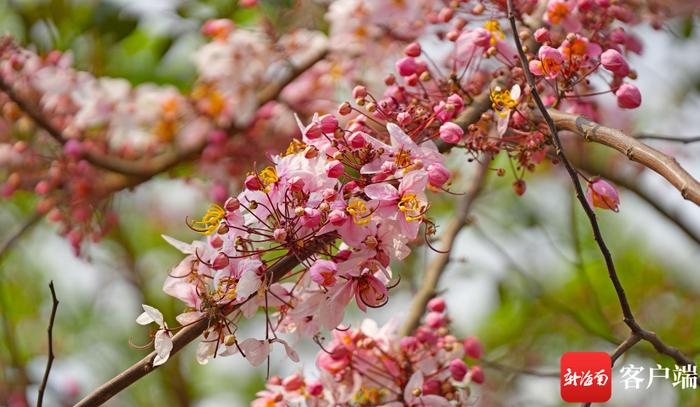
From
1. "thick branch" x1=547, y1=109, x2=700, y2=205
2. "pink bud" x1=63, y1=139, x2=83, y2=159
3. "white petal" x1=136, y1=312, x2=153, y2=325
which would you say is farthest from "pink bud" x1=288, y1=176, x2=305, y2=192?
"pink bud" x1=63, y1=139, x2=83, y2=159

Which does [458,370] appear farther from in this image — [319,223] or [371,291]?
[319,223]

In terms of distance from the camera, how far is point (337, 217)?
49.9 inches

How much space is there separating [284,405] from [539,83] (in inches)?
32.4

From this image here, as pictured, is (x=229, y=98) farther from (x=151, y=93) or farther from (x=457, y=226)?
(x=457, y=226)

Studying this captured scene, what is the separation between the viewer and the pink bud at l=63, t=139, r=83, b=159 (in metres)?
2.83

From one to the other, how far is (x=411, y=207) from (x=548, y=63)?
1.21ft

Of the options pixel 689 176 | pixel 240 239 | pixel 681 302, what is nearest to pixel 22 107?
pixel 240 239

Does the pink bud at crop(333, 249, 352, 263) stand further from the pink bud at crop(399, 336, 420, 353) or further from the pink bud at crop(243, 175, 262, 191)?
the pink bud at crop(399, 336, 420, 353)

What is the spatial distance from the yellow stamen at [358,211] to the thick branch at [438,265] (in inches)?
24.3

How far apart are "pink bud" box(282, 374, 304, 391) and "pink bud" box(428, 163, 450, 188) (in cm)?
58

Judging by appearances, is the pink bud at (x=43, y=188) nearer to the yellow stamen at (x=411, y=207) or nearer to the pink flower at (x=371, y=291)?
the pink flower at (x=371, y=291)

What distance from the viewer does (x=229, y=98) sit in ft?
11.0

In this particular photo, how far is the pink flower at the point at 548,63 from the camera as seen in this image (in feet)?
4.72

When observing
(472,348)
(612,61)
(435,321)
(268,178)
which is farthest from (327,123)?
(472,348)
